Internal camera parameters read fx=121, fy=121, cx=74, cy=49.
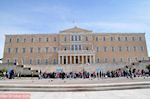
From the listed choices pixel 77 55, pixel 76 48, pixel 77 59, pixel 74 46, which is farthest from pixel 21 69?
pixel 76 48

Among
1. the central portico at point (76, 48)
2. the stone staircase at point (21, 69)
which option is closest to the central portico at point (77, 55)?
the central portico at point (76, 48)

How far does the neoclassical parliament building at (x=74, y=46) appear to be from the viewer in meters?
48.3

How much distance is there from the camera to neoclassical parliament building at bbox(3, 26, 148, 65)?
48312mm

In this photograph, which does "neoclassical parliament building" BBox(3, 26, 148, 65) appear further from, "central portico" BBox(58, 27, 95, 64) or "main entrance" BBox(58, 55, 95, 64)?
"main entrance" BBox(58, 55, 95, 64)

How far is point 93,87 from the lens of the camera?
7.20m

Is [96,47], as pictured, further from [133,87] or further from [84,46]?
[133,87]

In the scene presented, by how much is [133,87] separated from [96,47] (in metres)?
42.3

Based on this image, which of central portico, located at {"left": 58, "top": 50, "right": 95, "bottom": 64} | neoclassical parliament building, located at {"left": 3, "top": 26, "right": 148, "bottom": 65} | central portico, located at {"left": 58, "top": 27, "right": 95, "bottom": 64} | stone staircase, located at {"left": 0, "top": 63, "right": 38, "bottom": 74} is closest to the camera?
stone staircase, located at {"left": 0, "top": 63, "right": 38, "bottom": 74}

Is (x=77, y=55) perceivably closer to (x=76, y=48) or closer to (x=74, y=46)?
(x=76, y=48)

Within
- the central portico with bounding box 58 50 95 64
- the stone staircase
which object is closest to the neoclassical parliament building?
the central portico with bounding box 58 50 95 64

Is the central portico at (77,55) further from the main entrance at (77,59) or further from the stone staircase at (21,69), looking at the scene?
the stone staircase at (21,69)

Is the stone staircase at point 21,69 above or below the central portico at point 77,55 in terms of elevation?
below

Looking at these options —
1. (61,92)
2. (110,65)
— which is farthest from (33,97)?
(110,65)

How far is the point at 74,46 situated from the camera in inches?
1906
